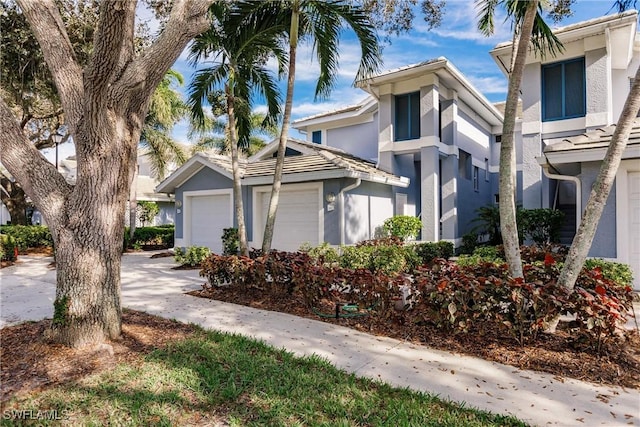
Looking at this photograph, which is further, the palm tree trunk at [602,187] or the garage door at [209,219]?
the garage door at [209,219]

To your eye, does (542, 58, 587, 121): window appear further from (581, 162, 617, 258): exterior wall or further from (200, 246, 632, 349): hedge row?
(200, 246, 632, 349): hedge row

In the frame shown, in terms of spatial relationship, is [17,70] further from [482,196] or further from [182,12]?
[482,196]

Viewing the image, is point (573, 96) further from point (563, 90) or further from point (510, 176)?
point (510, 176)

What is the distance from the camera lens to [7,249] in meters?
13.1

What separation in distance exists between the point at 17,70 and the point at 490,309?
15.3 meters

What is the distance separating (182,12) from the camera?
4.63m

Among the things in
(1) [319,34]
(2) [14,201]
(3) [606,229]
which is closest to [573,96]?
(3) [606,229]

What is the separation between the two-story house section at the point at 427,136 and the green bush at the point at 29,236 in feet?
48.6

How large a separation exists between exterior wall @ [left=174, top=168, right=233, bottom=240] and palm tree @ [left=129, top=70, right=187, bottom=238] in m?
4.63

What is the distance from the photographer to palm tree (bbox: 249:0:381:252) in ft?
25.6

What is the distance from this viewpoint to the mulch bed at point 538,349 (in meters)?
3.97

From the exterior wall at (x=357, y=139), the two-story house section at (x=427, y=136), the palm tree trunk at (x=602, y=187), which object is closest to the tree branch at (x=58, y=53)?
the palm tree trunk at (x=602, y=187)

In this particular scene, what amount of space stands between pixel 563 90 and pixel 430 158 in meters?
4.54

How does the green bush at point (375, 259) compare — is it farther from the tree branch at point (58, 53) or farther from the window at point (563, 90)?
the window at point (563, 90)
